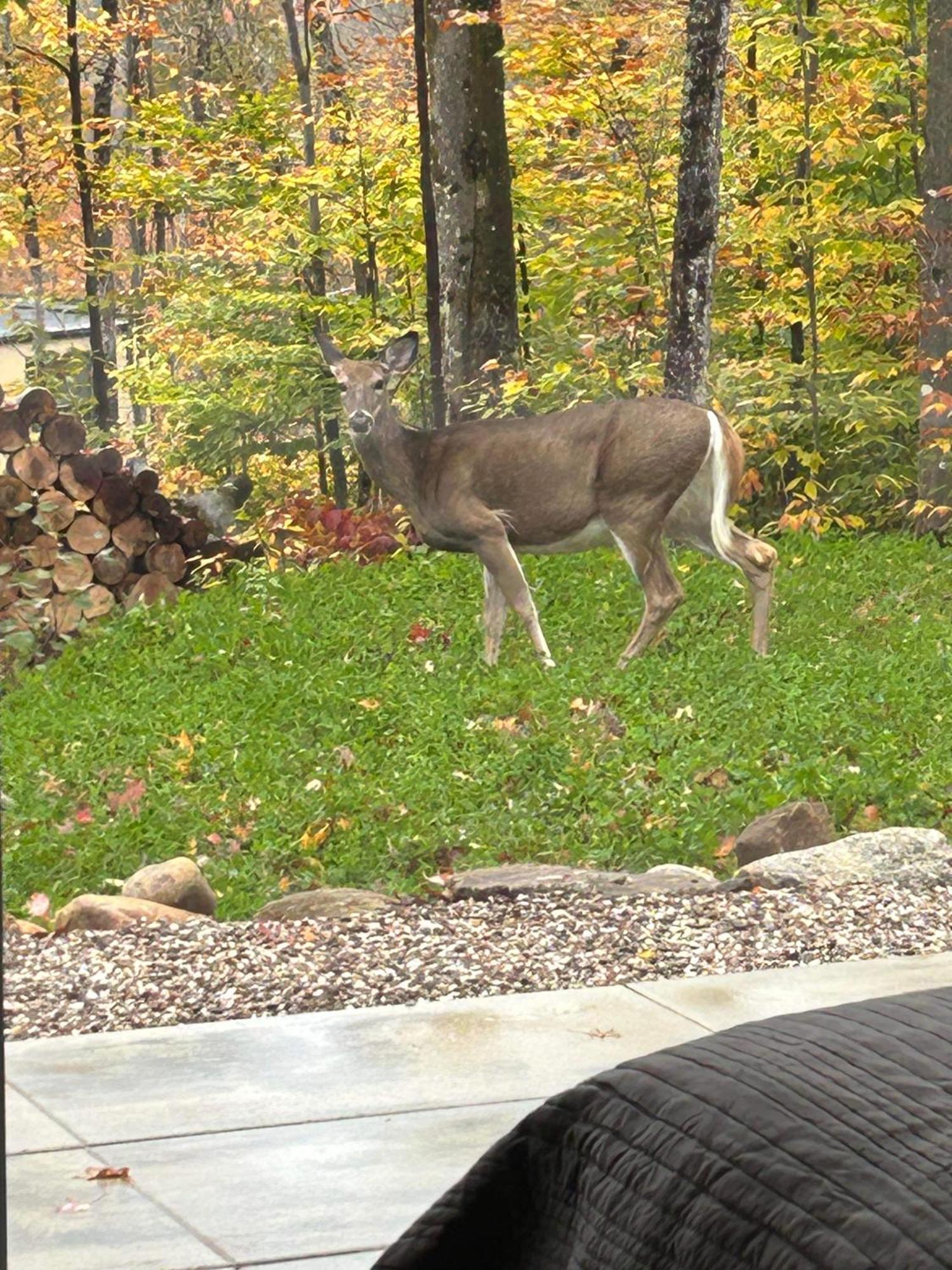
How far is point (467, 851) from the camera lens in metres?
8.22

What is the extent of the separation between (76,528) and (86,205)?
11.6m

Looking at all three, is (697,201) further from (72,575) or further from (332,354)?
(72,575)

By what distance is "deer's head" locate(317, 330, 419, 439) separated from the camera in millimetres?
11734

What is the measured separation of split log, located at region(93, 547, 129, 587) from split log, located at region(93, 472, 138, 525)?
228mm

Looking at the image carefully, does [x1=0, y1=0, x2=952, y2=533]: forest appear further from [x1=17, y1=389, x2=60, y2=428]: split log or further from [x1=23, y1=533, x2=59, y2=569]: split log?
[x1=23, y1=533, x2=59, y2=569]: split log

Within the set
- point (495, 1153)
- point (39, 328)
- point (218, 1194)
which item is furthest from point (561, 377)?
point (495, 1153)

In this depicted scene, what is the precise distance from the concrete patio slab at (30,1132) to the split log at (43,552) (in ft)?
29.7

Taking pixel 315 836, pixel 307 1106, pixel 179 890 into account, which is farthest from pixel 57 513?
pixel 307 1106

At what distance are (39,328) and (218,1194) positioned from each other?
68.9ft

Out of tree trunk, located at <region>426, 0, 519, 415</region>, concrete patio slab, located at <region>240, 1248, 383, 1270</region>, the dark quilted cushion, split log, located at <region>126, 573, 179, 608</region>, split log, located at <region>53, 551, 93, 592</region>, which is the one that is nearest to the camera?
the dark quilted cushion

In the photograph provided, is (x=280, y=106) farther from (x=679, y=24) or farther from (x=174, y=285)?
(x=679, y=24)

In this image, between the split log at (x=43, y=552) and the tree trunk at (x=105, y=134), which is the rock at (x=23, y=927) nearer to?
the split log at (x=43, y=552)

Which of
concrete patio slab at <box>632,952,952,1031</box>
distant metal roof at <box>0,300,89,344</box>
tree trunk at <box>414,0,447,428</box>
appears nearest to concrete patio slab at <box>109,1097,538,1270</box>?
concrete patio slab at <box>632,952,952,1031</box>

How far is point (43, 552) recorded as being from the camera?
1378cm
